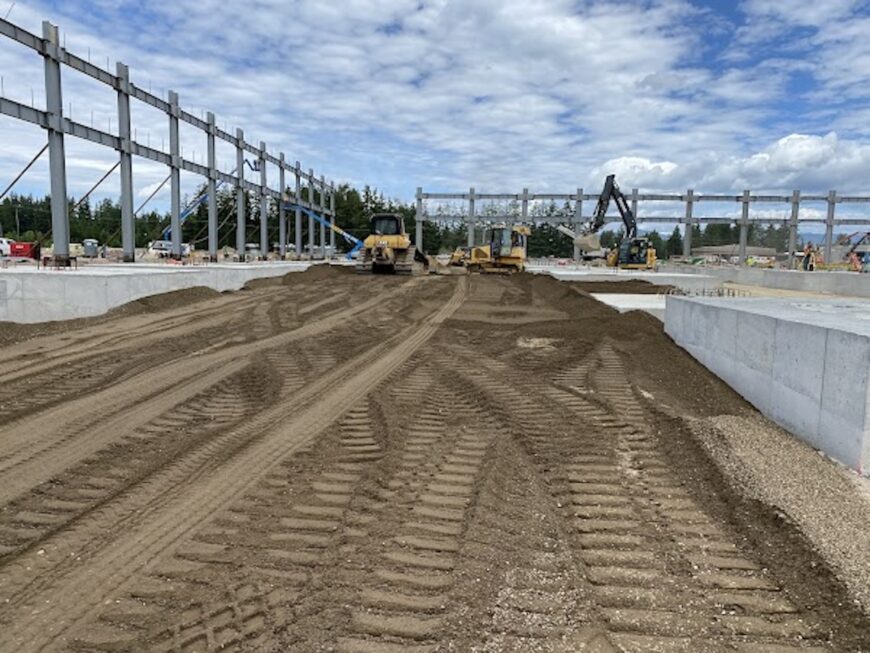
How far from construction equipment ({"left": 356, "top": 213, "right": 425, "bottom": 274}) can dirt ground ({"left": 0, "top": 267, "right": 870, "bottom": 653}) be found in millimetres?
21843

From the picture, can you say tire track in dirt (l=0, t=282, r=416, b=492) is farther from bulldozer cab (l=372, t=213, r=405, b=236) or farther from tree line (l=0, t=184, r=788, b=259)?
tree line (l=0, t=184, r=788, b=259)

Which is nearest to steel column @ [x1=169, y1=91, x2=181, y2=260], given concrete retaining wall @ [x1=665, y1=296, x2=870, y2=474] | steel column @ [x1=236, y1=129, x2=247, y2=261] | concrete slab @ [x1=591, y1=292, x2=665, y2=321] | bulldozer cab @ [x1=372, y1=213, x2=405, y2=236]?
steel column @ [x1=236, y1=129, x2=247, y2=261]

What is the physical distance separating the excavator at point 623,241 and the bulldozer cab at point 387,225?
13419mm

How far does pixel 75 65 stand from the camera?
60.9ft

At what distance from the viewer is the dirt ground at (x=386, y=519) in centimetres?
281

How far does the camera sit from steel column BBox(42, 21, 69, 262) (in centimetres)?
1712

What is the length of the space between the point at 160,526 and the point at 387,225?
28.3m

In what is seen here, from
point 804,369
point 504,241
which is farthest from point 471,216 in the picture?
point 804,369

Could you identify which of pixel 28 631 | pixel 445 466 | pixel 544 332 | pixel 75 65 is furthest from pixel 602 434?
pixel 75 65

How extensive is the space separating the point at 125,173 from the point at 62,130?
4332mm

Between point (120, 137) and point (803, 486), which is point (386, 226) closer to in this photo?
point (120, 137)

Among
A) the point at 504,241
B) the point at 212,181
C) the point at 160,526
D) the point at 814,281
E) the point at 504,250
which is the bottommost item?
the point at 160,526

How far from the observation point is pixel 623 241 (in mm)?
36188

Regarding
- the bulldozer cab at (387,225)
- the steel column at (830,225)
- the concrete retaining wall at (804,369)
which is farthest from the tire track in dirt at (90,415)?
the steel column at (830,225)
